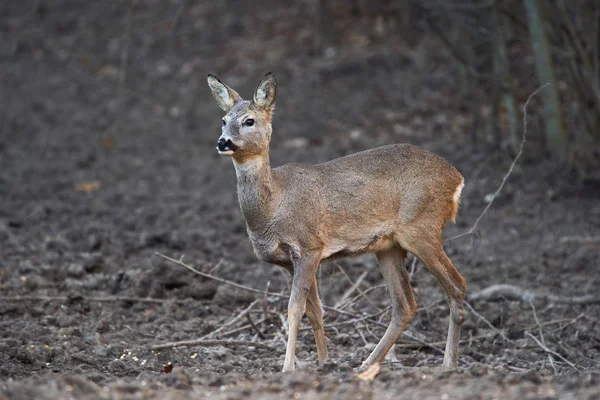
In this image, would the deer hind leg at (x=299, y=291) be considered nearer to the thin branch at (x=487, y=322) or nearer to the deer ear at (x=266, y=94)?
the deer ear at (x=266, y=94)

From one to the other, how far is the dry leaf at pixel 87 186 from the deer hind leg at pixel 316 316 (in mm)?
7789

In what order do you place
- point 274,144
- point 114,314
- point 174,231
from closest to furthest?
point 114,314, point 174,231, point 274,144

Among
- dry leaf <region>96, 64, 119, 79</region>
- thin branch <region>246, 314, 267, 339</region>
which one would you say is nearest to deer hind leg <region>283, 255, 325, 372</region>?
thin branch <region>246, 314, 267, 339</region>

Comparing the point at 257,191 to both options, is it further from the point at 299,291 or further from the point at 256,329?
the point at 256,329

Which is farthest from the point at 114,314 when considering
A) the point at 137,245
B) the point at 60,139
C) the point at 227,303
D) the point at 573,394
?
the point at 60,139

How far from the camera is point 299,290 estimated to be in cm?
707

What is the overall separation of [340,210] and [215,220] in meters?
5.38

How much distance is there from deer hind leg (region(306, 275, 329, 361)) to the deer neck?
632 millimetres

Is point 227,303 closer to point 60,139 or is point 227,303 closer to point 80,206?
point 80,206

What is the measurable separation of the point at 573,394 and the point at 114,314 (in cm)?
464

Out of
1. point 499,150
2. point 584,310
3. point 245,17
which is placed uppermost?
point 245,17

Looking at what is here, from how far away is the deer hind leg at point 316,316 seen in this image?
740 centimetres

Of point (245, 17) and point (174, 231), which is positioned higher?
point (245, 17)

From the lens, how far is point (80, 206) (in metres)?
13.5
